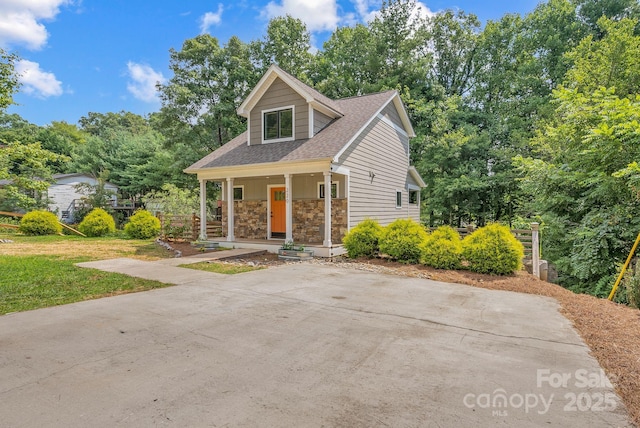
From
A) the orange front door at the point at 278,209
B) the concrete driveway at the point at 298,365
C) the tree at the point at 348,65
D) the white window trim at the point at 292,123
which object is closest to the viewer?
the concrete driveway at the point at 298,365

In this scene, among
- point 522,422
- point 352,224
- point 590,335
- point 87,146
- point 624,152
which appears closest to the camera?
point 522,422

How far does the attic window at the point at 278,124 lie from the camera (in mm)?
12540

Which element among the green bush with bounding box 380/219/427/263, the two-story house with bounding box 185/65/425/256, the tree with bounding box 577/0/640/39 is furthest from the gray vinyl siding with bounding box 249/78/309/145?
the tree with bounding box 577/0/640/39

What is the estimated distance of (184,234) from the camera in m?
14.7

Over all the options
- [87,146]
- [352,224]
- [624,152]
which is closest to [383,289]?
[352,224]

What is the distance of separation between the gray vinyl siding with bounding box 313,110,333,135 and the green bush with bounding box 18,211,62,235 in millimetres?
15954

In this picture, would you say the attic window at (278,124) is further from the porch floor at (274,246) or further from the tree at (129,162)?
the tree at (129,162)

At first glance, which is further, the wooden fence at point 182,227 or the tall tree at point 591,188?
the wooden fence at point 182,227

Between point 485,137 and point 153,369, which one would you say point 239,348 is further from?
point 485,137

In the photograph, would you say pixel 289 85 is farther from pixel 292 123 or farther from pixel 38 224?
pixel 38 224

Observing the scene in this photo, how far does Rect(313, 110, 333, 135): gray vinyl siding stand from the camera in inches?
482

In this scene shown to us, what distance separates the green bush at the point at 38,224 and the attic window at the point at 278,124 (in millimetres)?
13926

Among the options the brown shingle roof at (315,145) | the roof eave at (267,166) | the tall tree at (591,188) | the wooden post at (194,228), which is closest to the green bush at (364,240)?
the roof eave at (267,166)

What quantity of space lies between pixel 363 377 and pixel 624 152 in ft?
30.5
